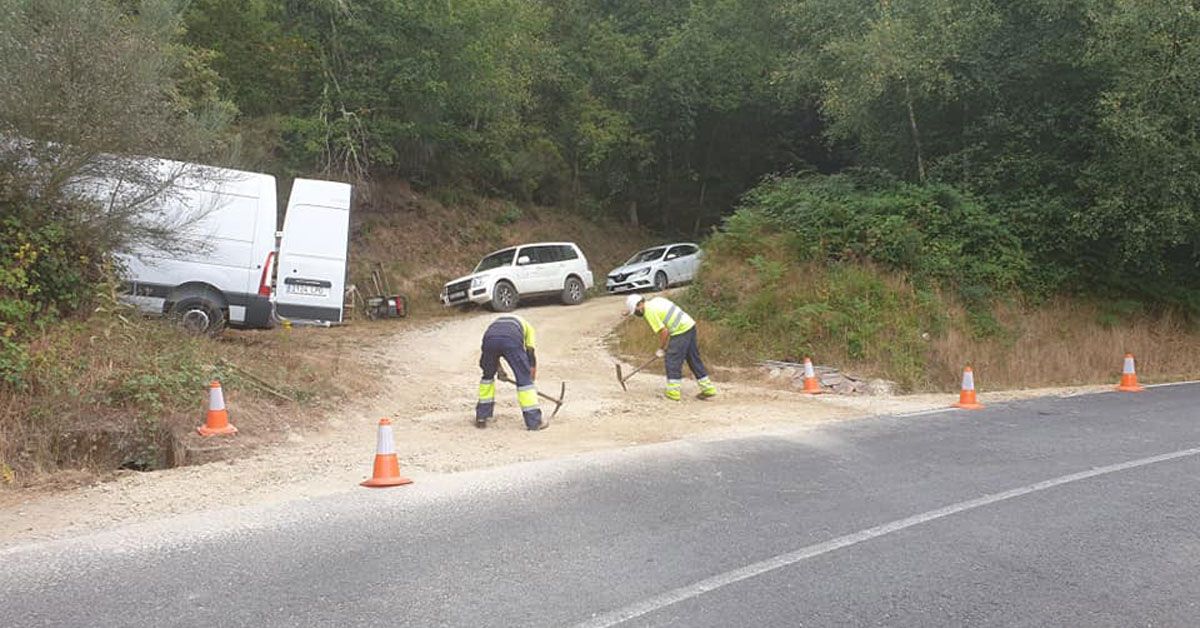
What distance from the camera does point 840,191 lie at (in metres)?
18.2

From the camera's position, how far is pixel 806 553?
5.12 m

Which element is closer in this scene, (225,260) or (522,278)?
(225,260)

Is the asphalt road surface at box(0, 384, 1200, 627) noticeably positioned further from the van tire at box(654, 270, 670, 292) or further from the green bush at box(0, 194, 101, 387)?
the van tire at box(654, 270, 670, 292)

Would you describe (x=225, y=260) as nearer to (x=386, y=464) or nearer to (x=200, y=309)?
(x=200, y=309)

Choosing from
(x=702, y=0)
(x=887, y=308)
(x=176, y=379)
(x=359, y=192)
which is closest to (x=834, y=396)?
(x=887, y=308)

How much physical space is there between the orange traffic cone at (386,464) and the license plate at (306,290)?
797 centimetres

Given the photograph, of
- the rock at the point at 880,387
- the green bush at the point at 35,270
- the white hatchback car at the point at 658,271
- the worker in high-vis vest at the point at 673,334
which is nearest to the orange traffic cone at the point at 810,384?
the rock at the point at 880,387

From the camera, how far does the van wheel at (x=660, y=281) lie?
76.4 ft

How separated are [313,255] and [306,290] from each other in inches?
23.2

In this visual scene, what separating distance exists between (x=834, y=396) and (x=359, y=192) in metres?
15.2

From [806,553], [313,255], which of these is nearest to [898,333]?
[313,255]

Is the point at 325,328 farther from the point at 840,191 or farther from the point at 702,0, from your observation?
the point at 702,0

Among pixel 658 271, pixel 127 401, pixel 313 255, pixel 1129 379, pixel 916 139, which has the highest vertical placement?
pixel 916 139

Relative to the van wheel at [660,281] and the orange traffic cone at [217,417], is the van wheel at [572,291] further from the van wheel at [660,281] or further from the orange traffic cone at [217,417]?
the orange traffic cone at [217,417]
